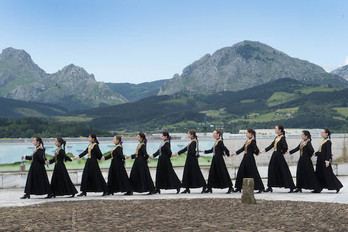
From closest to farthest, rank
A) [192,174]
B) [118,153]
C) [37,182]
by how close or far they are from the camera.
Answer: [37,182] → [118,153] → [192,174]

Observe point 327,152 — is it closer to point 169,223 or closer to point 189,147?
point 189,147

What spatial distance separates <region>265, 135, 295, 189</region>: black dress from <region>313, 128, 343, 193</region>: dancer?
3.19 feet

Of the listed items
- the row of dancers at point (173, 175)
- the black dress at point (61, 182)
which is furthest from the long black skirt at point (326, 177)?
the black dress at point (61, 182)

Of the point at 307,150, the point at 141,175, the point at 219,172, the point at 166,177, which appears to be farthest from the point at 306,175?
the point at 141,175

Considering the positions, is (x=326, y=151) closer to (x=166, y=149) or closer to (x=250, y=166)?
(x=250, y=166)

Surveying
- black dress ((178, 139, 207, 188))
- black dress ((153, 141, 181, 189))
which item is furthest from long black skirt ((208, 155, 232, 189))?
black dress ((153, 141, 181, 189))

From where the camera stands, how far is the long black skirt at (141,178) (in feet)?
58.6

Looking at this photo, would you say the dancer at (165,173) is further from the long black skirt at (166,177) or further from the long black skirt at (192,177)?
the long black skirt at (192,177)

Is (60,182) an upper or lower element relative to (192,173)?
lower

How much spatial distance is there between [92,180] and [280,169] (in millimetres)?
6230

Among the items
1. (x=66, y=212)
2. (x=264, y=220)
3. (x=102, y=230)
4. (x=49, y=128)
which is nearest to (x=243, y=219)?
(x=264, y=220)

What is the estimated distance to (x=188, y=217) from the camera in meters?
10.9

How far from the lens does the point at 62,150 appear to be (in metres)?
17.5

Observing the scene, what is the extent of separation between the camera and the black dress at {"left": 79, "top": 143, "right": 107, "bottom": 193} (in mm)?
17625
